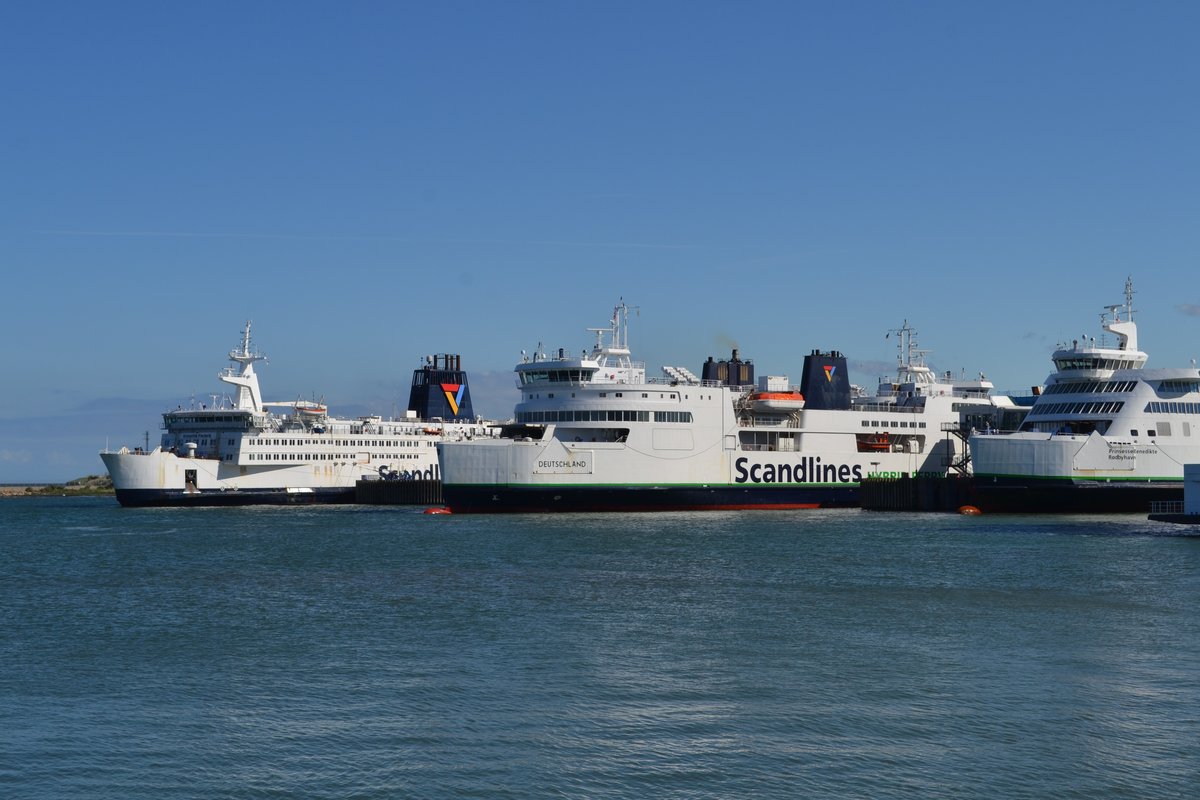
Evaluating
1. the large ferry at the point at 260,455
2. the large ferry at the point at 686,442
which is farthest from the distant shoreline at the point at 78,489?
the large ferry at the point at 686,442

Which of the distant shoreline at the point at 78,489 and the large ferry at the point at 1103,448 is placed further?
the distant shoreline at the point at 78,489

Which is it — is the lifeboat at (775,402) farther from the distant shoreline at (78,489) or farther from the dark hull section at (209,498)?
the distant shoreline at (78,489)

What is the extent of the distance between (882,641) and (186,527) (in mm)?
41782

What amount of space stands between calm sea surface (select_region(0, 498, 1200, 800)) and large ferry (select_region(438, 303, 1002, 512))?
19.7m

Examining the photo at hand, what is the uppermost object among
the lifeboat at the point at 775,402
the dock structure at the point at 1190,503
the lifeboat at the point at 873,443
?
the lifeboat at the point at 775,402

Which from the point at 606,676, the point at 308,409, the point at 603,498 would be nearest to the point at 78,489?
the point at 308,409

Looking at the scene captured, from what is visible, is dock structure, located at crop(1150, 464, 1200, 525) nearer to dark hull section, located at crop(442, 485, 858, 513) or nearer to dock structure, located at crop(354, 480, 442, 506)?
dark hull section, located at crop(442, 485, 858, 513)

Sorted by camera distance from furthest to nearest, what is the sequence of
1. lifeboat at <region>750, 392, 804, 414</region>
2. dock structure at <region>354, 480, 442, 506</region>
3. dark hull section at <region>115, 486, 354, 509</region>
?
dock structure at <region>354, 480, 442, 506</region> → dark hull section at <region>115, 486, 354, 509</region> → lifeboat at <region>750, 392, 804, 414</region>

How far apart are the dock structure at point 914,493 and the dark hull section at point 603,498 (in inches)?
238

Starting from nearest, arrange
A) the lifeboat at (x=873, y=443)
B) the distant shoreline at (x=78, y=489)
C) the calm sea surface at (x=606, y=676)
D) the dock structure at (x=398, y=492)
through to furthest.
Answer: the calm sea surface at (x=606, y=676) < the lifeboat at (x=873, y=443) < the dock structure at (x=398, y=492) < the distant shoreline at (x=78, y=489)

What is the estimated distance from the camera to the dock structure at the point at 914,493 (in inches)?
2566

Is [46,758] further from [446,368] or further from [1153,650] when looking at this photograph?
[446,368]

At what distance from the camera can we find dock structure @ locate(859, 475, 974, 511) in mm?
65188

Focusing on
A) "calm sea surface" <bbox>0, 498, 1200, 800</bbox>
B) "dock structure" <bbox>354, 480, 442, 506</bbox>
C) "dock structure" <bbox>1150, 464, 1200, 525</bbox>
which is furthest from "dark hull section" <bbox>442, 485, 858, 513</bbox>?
"dock structure" <bbox>354, 480, 442, 506</bbox>
